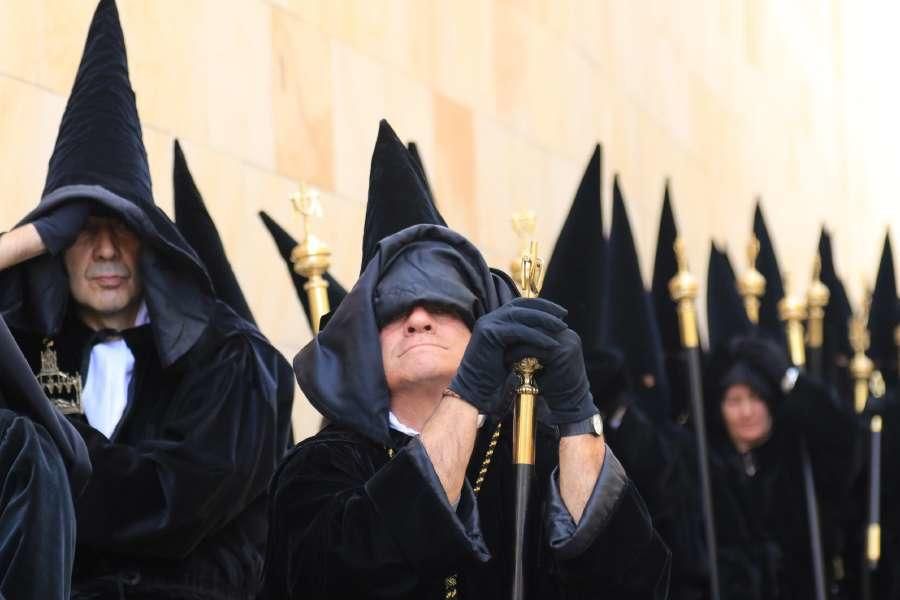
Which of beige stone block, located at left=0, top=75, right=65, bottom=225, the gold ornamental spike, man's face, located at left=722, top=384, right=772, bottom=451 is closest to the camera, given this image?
the gold ornamental spike

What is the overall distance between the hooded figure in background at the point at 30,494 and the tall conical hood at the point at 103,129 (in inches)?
87.9

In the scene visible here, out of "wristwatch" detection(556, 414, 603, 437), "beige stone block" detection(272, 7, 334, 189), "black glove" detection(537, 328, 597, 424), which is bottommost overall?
"wristwatch" detection(556, 414, 603, 437)

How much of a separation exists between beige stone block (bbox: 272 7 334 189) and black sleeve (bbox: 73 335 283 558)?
3375 millimetres

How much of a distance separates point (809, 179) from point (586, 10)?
7132 millimetres

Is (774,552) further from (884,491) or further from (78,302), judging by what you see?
(78,302)

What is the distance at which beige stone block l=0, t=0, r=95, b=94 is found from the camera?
8680 mm

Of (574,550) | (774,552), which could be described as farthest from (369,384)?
(774,552)

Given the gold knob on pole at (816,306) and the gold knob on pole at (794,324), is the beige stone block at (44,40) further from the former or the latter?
the gold knob on pole at (816,306)

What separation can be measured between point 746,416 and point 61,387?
4.54 meters

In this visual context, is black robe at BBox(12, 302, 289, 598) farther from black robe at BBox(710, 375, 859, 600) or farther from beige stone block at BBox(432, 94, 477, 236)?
beige stone block at BBox(432, 94, 477, 236)

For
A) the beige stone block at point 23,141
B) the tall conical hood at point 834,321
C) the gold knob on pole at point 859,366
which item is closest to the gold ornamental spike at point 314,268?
the beige stone block at point 23,141

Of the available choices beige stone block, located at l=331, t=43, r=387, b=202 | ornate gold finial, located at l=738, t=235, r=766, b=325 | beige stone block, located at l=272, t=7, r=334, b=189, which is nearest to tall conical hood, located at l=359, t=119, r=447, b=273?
beige stone block, located at l=272, t=7, r=334, b=189

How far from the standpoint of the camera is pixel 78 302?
285 inches

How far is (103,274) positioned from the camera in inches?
285
